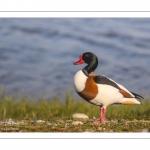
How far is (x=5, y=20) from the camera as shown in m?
3.97

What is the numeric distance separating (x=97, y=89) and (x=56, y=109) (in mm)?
379

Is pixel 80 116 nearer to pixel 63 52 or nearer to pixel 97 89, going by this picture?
pixel 97 89

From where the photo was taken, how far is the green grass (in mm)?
3955

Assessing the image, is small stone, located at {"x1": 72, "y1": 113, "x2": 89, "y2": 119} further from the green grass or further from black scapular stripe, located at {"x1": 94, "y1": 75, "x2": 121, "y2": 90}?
black scapular stripe, located at {"x1": 94, "y1": 75, "x2": 121, "y2": 90}

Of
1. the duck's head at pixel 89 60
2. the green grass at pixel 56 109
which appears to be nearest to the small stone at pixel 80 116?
the green grass at pixel 56 109

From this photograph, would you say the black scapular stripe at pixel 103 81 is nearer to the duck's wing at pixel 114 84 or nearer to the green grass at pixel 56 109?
the duck's wing at pixel 114 84

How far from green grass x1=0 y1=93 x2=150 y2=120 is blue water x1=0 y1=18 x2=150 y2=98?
7 centimetres

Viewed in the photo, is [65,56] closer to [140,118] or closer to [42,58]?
[42,58]

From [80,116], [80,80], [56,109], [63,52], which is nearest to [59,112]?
[56,109]

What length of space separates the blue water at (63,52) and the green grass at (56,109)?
0.23 ft

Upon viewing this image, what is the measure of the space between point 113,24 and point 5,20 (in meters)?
0.81

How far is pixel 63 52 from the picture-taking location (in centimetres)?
395
